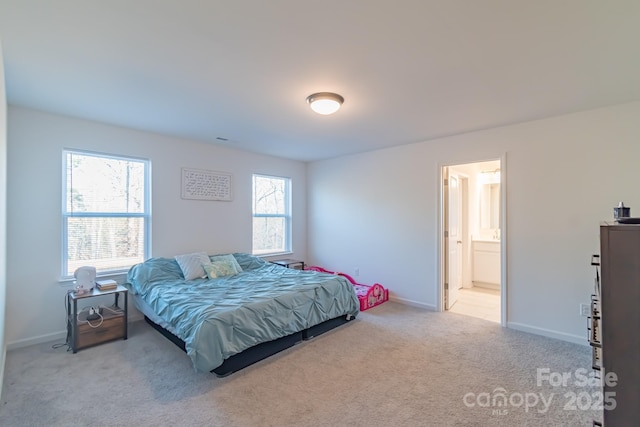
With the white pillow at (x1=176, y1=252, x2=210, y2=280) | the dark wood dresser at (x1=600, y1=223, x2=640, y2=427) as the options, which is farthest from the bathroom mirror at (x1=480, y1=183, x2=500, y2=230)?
the white pillow at (x1=176, y1=252, x2=210, y2=280)

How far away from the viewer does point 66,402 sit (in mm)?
2145

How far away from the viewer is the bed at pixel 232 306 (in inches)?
96.7

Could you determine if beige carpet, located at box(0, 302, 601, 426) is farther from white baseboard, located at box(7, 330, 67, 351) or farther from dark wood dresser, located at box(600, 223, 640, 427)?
dark wood dresser, located at box(600, 223, 640, 427)

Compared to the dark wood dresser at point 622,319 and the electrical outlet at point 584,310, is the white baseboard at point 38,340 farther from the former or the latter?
the electrical outlet at point 584,310

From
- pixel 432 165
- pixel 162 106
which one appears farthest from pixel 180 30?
pixel 432 165

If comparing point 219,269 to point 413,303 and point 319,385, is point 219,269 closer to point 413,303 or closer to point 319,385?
point 319,385

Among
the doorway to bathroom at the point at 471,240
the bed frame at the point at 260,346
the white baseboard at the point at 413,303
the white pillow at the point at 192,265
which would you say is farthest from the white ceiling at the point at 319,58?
the white baseboard at the point at 413,303

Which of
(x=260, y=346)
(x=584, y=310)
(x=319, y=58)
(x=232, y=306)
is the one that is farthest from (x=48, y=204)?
(x=584, y=310)

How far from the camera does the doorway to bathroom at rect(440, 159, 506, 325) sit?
424 centimetres

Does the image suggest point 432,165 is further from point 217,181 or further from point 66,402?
point 66,402

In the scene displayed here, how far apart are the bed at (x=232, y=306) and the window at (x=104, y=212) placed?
349 mm

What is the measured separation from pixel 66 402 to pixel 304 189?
4554 millimetres

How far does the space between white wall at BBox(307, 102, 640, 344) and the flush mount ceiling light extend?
2089 mm

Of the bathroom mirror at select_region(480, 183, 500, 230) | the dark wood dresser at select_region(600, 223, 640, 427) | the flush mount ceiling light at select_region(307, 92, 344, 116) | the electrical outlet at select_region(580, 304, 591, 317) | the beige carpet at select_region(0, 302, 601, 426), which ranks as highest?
the flush mount ceiling light at select_region(307, 92, 344, 116)
